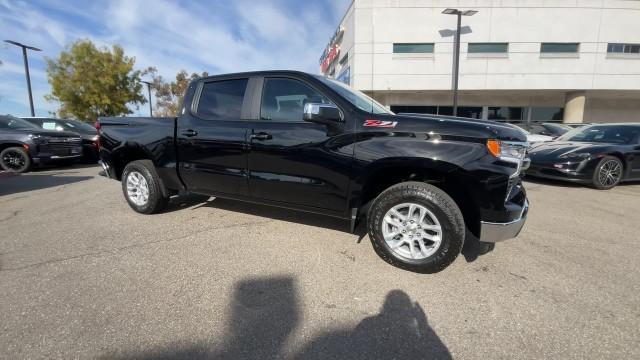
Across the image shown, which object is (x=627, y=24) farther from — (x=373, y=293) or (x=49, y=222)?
(x=49, y=222)

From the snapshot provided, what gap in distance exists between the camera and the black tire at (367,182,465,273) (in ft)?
8.26

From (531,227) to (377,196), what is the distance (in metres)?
2.38

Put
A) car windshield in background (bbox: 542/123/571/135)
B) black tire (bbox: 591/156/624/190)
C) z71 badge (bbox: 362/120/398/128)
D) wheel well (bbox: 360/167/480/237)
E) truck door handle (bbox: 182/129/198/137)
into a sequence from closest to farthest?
wheel well (bbox: 360/167/480/237), z71 badge (bbox: 362/120/398/128), truck door handle (bbox: 182/129/198/137), black tire (bbox: 591/156/624/190), car windshield in background (bbox: 542/123/571/135)

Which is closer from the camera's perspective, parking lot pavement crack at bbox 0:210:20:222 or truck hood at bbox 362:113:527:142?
truck hood at bbox 362:113:527:142

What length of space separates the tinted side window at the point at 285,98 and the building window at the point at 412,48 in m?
20.7

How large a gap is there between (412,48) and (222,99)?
836 inches

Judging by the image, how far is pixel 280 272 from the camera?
8.82 ft

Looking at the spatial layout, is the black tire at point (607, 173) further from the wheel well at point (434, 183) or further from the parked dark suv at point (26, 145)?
the parked dark suv at point (26, 145)

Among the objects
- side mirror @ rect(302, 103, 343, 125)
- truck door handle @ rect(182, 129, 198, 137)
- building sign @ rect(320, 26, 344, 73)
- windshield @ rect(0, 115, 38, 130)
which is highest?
building sign @ rect(320, 26, 344, 73)

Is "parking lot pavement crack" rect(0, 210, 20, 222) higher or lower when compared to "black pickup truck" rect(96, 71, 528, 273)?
lower

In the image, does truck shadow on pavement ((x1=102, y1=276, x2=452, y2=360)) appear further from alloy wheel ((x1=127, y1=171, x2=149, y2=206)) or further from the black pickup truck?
alloy wheel ((x1=127, y1=171, x2=149, y2=206))

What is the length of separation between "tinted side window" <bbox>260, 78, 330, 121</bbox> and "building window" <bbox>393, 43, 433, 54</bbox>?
2072cm

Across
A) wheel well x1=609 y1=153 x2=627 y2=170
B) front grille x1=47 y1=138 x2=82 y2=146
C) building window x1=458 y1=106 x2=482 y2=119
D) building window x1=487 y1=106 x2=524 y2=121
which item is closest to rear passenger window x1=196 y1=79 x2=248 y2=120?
front grille x1=47 y1=138 x2=82 y2=146

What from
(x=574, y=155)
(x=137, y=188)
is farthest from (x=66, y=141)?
(x=574, y=155)
